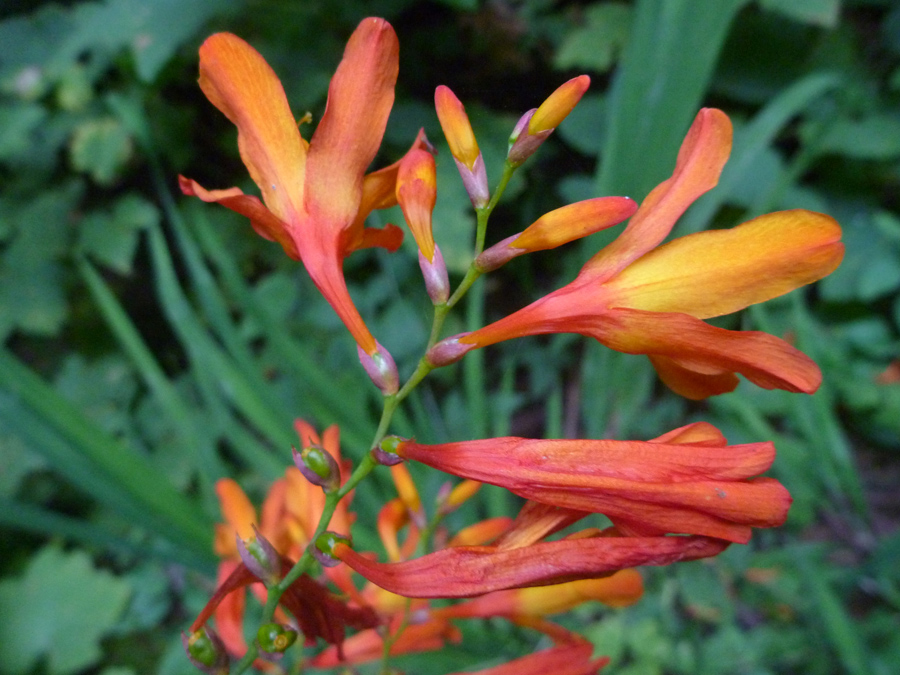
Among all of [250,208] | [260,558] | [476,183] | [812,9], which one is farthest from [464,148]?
[812,9]

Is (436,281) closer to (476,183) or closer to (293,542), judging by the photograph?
(476,183)

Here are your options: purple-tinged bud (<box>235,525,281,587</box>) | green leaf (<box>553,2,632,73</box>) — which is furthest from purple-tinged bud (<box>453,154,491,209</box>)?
green leaf (<box>553,2,632,73</box>)

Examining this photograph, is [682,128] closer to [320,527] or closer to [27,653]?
[320,527]

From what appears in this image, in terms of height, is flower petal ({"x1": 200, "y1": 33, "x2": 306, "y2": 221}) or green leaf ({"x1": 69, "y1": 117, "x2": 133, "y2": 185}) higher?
flower petal ({"x1": 200, "y1": 33, "x2": 306, "y2": 221})

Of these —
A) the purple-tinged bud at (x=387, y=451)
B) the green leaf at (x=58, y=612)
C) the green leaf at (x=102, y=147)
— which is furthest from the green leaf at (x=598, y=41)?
the green leaf at (x=58, y=612)

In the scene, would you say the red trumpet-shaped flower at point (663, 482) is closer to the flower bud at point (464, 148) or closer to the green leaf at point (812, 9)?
the flower bud at point (464, 148)

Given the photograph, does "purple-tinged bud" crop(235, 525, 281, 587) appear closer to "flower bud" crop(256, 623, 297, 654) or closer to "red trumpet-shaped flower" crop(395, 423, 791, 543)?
"flower bud" crop(256, 623, 297, 654)
